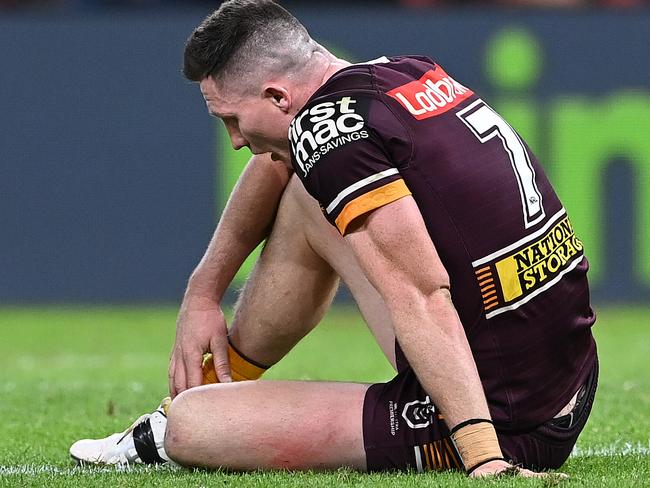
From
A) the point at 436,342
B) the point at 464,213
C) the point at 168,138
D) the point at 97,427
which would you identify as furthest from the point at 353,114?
the point at 168,138

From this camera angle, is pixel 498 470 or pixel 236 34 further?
pixel 236 34

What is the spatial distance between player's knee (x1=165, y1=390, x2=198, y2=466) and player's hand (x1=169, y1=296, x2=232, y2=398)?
375 mm

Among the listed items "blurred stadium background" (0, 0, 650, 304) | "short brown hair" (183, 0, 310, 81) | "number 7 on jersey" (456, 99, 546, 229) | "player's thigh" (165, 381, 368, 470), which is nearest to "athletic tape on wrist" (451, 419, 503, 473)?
"player's thigh" (165, 381, 368, 470)

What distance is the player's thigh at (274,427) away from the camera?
3.56 m

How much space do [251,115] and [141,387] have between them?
8.09 ft

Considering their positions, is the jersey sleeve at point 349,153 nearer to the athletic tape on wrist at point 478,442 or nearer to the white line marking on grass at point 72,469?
the athletic tape on wrist at point 478,442

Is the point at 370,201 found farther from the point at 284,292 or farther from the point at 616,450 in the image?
the point at 616,450

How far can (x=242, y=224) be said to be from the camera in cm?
414

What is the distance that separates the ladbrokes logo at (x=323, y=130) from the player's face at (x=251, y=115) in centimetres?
21

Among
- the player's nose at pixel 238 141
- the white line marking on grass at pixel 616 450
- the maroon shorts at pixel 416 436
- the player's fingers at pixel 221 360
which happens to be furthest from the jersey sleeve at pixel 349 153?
the white line marking on grass at pixel 616 450

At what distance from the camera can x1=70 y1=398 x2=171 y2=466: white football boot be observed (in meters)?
3.80

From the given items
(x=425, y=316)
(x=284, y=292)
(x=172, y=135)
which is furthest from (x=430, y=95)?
(x=172, y=135)

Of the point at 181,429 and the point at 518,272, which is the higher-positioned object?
the point at 518,272

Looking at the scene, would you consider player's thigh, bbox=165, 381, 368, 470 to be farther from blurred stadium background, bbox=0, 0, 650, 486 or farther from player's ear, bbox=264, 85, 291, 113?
blurred stadium background, bbox=0, 0, 650, 486
